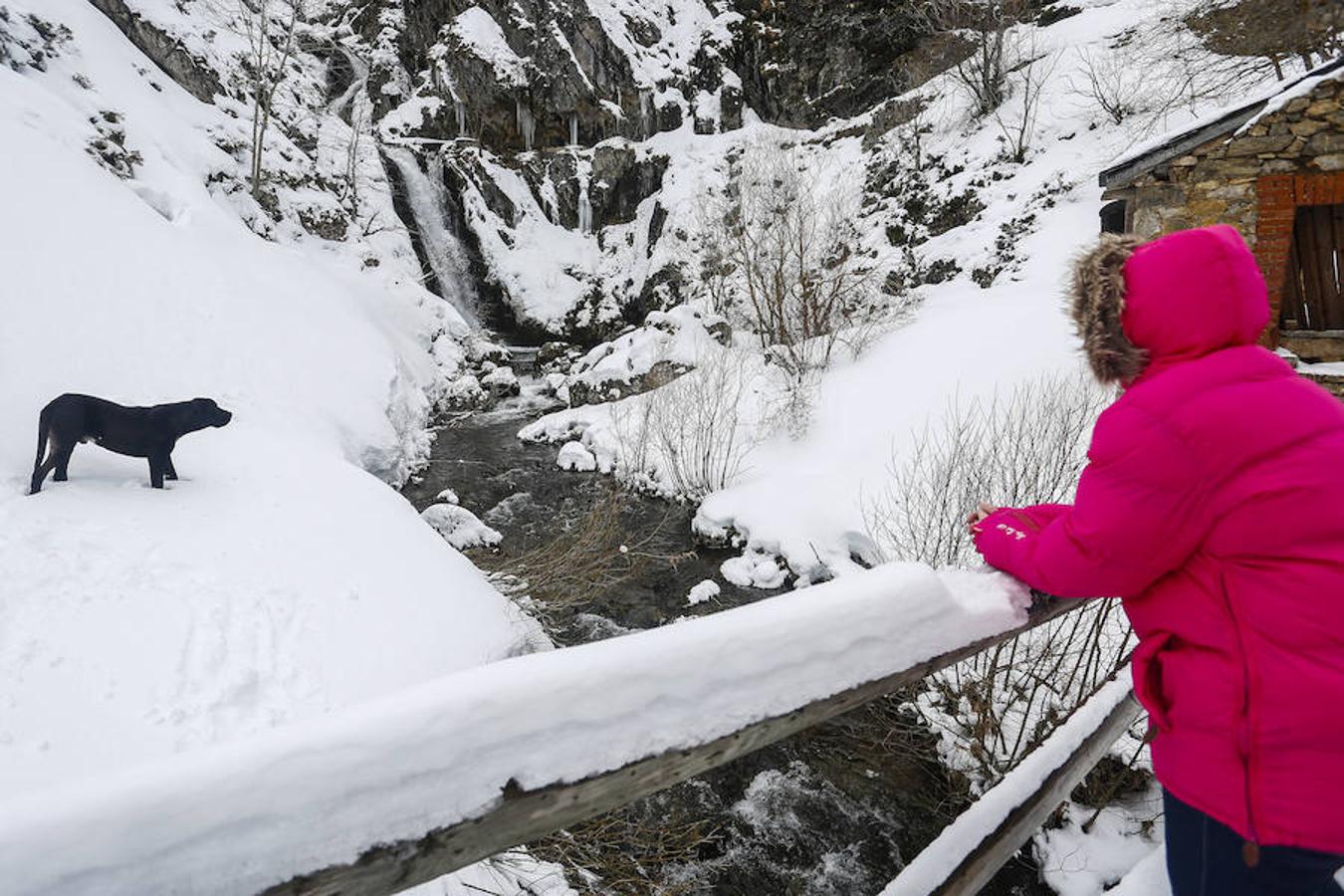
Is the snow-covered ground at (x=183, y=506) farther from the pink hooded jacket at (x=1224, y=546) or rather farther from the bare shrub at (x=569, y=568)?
the pink hooded jacket at (x=1224, y=546)

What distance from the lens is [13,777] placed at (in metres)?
2.80

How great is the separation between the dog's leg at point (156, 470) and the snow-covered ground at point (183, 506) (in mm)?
96

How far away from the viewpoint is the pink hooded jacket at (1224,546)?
1.04 m

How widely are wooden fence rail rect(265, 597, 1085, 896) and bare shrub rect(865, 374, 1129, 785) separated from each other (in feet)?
12.2

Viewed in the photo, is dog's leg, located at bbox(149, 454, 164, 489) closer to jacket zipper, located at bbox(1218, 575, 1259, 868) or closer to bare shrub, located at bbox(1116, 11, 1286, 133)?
jacket zipper, located at bbox(1218, 575, 1259, 868)

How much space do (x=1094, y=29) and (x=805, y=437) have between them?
62.9ft

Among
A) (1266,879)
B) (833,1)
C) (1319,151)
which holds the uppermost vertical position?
(833,1)

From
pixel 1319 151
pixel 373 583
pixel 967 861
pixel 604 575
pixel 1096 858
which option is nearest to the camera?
pixel 967 861

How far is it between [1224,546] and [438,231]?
2672 centimetres

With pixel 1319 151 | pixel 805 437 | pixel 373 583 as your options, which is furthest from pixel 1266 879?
pixel 805 437

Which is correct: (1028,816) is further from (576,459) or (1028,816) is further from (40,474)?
(576,459)

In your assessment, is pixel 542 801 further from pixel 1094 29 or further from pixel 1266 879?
pixel 1094 29

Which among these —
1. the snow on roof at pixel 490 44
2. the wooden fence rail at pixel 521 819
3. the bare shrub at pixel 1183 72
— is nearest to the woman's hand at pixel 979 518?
the wooden fence rail at pixel 521 819

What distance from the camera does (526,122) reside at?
26.9m
